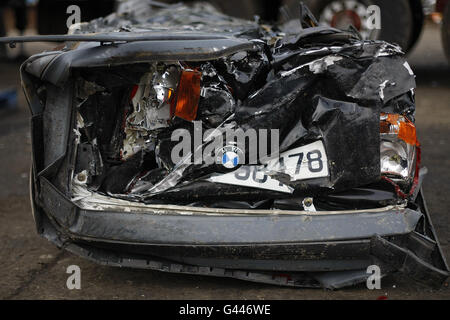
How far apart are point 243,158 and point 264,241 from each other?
16.5 inches

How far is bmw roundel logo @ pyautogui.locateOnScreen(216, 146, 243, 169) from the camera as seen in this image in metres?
Answer: 3.05

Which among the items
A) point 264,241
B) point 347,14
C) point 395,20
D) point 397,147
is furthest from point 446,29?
point 264,241

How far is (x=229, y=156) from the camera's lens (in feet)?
10.0

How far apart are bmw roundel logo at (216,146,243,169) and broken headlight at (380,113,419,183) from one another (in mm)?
715

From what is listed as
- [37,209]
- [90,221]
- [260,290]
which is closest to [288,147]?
[260,290]

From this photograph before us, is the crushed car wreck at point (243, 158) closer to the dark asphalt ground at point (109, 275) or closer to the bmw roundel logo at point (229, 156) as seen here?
the bmw roundel logo at point (229, 156)

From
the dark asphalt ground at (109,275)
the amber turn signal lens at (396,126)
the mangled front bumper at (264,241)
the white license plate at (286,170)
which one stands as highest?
the amber turn signal lens at (396,126)

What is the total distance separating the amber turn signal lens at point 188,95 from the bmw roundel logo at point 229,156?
240 millimetres

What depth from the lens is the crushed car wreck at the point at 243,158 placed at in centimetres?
296

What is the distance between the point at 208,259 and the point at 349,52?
1.24 meters

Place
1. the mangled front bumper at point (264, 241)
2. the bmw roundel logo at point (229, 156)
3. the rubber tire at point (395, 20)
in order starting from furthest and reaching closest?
the rubber tire at point (395, 20), the bmw roundel logo at point (229, 156), the mangled front bumper at point (264, 241)

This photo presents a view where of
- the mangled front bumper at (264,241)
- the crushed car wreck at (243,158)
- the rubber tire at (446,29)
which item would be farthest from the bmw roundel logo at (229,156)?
the rubber tire at (446,29)

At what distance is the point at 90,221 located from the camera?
3041mm

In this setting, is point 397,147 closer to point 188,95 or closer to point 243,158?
point 243,158
